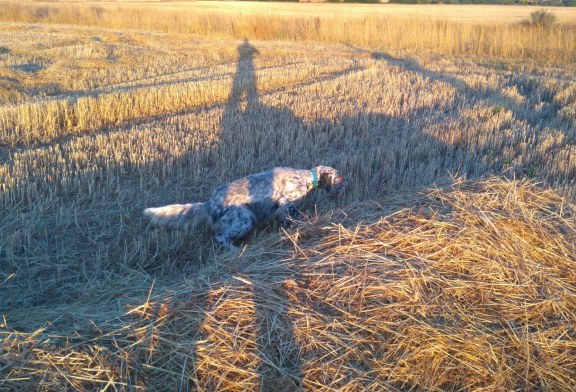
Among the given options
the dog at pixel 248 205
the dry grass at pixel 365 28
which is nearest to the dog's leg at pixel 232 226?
the dog at pixel 248 205

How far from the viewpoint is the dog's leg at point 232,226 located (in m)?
4.54

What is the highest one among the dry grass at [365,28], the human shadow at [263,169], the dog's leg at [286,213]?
the dry grass at [365,28]

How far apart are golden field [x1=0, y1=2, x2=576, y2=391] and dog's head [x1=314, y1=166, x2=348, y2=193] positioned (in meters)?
0.17

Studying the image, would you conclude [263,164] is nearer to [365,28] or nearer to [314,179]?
[314,179]

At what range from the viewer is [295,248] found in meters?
3.73

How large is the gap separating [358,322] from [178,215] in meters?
2.32

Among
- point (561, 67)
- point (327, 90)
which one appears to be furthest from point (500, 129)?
point (561, 67)

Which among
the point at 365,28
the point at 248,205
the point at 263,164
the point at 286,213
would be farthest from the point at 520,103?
the point at 365,28

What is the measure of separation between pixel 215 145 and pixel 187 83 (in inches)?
157

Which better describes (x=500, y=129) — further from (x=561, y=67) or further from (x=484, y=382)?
(x=561, y=67)

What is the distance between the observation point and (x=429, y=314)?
297 cm

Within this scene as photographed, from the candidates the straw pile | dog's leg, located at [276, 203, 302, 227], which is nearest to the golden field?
the straw pile

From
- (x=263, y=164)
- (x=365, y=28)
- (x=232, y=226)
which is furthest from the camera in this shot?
(x=365, y=28)

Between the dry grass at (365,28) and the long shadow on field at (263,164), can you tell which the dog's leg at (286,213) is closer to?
the long shadow on field at (263,164)
